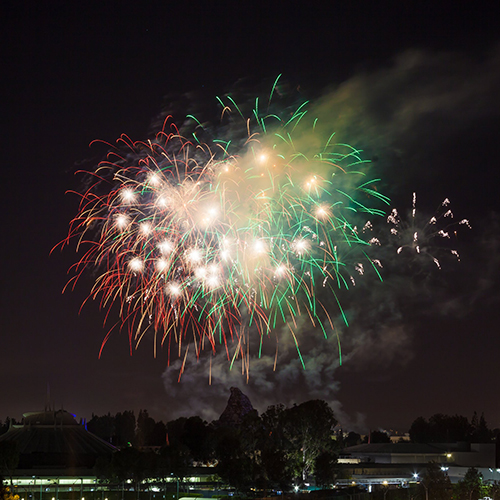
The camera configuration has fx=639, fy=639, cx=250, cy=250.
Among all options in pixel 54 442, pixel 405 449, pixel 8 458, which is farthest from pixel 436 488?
pixel 54 442

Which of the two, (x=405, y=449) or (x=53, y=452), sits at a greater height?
(x=53, y=452)

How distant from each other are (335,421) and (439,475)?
43.9 ft

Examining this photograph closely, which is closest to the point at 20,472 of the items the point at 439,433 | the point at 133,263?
the point at 133,263

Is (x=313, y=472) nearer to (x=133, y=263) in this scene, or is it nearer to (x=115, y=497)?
(x=115, y=497)

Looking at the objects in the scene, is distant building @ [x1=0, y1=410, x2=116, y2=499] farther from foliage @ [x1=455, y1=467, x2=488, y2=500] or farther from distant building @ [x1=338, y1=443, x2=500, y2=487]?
foliage @ [x1=455, y1=467, x2=488, y2=500]

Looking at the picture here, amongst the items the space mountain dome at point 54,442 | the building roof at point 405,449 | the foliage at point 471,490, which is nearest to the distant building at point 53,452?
the space mountain dome at point 54,442

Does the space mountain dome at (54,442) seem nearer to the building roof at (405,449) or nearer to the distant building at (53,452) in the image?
the distant building at (53,452)

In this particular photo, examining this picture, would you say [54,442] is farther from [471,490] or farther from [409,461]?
[471,490]

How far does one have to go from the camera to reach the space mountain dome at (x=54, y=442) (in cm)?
9388

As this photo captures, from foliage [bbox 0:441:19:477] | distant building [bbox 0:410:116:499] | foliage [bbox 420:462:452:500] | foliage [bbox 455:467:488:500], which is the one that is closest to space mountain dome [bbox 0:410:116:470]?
distant building [bbox 0:410:116:499]

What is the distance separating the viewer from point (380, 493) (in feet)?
185

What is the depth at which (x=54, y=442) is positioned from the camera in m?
102

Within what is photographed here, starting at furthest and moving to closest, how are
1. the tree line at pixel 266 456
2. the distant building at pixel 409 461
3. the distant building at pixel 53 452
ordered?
the distant building at pixel 409 461, the distant building at pixel 53 452, the tree line at pixel 266 456

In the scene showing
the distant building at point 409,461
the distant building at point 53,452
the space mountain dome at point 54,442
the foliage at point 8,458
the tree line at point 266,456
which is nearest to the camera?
the tree line at point 266,456
